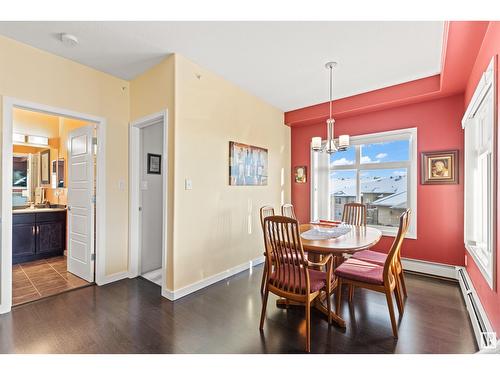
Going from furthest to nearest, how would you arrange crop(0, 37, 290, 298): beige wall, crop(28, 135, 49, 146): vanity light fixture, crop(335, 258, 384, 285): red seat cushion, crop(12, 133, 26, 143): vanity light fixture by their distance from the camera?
crop(28, 135, 49, 146): vanity light fixture < crop(12, 133, 26, 143): vanity light fixture < crop(0, 37, 290, 298): beige wall < crop(335, 258, 384, 285): red seat cushion

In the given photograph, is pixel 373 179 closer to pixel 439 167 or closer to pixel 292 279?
pixel 439 167

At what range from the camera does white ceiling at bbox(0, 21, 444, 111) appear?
2.06 meters

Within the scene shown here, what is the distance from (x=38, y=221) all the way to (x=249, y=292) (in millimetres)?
3595

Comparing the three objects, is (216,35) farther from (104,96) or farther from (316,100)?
(316,100)

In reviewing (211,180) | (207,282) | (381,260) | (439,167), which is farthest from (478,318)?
(211,180)

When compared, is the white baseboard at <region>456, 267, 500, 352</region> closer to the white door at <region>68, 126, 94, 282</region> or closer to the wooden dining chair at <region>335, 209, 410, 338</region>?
the wooden dining chair at <region>335, 209, 410, 338</region>

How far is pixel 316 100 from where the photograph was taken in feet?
12.7

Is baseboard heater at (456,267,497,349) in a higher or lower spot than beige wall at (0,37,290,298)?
lower

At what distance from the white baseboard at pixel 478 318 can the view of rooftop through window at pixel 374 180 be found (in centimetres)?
127

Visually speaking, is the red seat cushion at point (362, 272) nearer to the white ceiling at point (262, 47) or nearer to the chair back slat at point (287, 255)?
the chair back slat at point (287, 255)

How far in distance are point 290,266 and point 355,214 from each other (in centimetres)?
179

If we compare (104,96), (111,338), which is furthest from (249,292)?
(104,96)

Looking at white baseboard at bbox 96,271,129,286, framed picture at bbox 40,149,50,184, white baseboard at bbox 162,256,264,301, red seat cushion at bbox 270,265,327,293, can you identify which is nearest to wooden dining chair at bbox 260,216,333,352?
red seat cushion at bbox 270,265,327,293

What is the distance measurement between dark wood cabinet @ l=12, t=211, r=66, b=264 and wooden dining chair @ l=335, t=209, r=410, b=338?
4.43m
